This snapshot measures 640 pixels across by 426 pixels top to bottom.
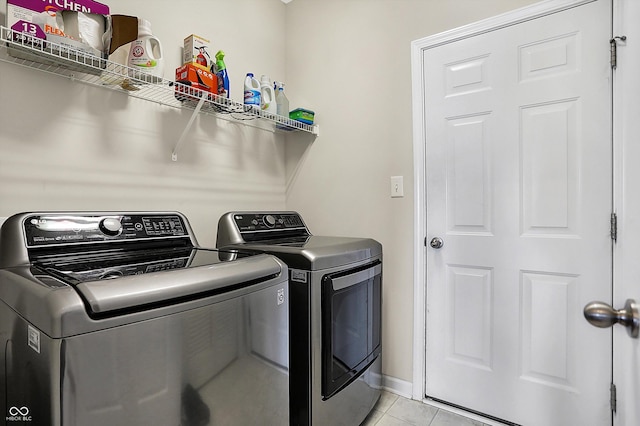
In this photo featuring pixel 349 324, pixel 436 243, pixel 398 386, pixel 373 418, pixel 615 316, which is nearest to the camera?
pixel 615 316

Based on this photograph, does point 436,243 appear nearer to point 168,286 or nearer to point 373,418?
point 373,418

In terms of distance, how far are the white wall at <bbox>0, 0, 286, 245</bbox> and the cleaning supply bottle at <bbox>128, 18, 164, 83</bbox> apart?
0.75 ft

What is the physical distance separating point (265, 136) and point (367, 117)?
2.35ft

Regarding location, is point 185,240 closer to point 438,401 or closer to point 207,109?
point 207,109

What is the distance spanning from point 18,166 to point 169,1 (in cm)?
110

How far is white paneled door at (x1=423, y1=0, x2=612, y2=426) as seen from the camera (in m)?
1.50

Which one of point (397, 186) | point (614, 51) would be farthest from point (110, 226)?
point (614, 51)

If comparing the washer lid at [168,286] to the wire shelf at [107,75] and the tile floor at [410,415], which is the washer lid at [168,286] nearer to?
the wire shelf at [107,75]

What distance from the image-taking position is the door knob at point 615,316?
1.93ft

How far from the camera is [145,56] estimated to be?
1.38 metres

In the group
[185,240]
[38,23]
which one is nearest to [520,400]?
[185,240]

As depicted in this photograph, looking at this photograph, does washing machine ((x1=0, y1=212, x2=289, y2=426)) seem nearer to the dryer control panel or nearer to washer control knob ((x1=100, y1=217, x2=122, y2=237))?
washer control knob ((x1=100, y1=217, x2=122, y2=237))

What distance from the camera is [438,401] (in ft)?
6.20

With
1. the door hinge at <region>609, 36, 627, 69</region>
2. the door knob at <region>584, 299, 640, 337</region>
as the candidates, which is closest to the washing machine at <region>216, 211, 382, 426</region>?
the door knob at <region>584, 299, 640, 337</region>
